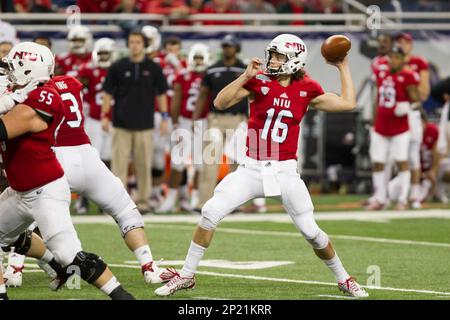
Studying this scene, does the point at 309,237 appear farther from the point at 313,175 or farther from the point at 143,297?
the point at 313,175

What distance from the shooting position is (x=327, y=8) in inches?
764

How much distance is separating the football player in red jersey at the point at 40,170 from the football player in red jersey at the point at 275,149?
106 cm

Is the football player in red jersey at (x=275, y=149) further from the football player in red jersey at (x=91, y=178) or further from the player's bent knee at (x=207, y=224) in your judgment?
the football player in red jersey at (x=91, y=178)

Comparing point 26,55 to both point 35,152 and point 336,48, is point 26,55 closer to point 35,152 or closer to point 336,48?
point 35,152

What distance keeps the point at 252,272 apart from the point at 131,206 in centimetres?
128

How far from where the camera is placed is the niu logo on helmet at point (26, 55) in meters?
7.54

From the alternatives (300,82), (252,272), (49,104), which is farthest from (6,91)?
(252,272)

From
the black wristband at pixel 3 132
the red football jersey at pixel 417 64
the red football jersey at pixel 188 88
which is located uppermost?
the black wristband at pixel 3 132

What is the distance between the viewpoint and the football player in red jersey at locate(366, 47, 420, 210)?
1515 cm

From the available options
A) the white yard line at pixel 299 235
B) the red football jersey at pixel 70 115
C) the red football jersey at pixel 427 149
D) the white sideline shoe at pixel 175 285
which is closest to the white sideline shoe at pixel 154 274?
the white sideline shoe at pixel 175 285

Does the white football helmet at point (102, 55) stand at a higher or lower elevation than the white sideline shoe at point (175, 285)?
higher

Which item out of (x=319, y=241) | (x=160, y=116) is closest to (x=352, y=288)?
(x=319, y=241)

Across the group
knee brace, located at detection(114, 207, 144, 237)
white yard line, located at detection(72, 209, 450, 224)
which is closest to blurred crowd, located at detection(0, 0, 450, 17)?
white yard line, located at detection(72, 209, 450, 224)

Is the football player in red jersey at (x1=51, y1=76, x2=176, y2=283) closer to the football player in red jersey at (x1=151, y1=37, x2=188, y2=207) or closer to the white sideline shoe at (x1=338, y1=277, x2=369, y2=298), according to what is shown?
the white sideline shoe at (x1=338, y1=277, x2=369, y2=298)
